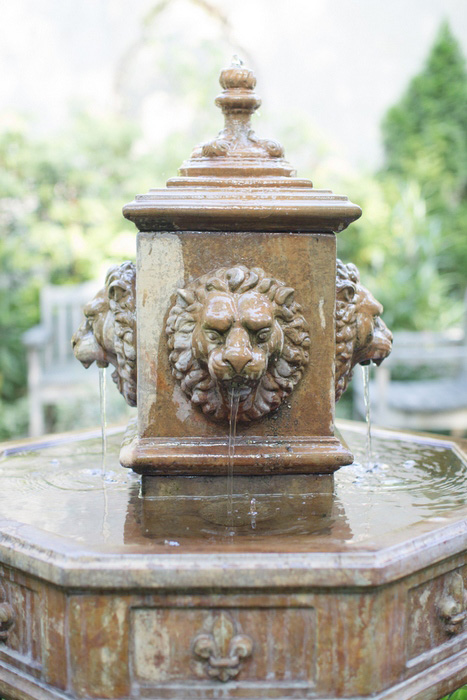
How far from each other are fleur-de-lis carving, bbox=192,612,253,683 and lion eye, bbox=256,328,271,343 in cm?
65

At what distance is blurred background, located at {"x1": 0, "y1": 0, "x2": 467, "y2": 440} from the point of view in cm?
723

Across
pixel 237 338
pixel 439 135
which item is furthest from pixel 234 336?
pixel 439 135

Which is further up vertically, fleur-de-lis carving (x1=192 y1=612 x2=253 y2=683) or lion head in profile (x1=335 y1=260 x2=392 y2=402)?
lion head in profile (x1=335 y1=260 x2=392 y2=402)

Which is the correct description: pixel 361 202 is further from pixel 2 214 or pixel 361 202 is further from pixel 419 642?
pixel 419 642

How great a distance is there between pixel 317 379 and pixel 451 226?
303 inches

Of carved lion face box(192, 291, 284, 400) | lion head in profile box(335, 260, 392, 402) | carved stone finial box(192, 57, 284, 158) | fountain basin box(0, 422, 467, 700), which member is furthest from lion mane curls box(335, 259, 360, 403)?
fountain basin box(0, 422, 467, 700)

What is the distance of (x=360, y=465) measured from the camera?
2.55m

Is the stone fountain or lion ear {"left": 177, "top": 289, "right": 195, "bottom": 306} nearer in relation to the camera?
the stone fountain

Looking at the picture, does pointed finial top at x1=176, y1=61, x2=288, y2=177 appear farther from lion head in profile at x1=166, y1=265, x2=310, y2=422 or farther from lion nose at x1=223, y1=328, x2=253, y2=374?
Answer: lion nose at x1=223, y1=328, x2=253, y2=374

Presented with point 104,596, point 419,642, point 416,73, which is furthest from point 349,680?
point 416,73

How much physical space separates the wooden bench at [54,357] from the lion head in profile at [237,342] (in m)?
3.69

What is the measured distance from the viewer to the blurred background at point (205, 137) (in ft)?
23.7

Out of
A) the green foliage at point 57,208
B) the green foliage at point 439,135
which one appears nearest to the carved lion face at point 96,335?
the green foliage at point 57,208

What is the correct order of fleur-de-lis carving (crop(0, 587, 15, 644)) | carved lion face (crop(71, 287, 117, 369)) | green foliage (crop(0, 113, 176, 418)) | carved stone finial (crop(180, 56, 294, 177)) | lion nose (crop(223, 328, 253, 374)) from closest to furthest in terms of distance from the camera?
fleur-de-lis carving (crop(0, 587, 15, 644))
lion nose (crop(223, 328, 253, 374))
carved stone finial (crop(180, 56, 294, 177))
carved lion face (crop(71, 287, 117, 369))
green foliage (crop(0, 113, 176, 418))
